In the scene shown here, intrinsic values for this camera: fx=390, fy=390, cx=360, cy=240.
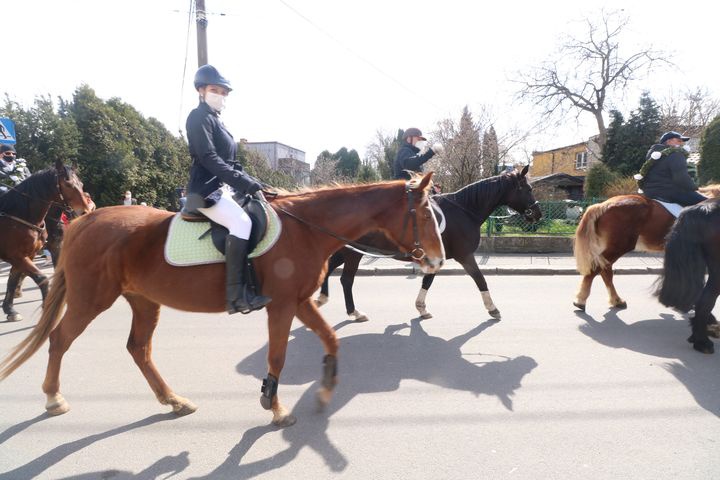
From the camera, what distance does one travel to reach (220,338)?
4656mm

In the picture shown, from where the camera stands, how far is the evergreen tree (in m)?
13.1

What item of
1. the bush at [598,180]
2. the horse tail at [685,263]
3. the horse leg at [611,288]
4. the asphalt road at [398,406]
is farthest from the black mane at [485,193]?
the bush at [598,180]

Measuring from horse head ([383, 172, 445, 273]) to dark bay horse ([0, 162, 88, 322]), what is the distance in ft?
17.3

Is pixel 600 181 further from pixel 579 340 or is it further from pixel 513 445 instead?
pixel 513 445

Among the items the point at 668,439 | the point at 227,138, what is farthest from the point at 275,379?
the point at 668,439

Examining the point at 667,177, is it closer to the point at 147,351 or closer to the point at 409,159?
the point at 409,159

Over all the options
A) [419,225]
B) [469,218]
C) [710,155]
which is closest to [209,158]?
[419,225]

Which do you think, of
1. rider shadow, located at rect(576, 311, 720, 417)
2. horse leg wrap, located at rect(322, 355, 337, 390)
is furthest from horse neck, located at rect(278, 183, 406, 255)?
rider shadow, located at rect(576, 311, 720, 417)

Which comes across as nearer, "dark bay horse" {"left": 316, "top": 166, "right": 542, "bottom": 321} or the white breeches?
the white breeches

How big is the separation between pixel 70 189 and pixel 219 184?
4201 mm

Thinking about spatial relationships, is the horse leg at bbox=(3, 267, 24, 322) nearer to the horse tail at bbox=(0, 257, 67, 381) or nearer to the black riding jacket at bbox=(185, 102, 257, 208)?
the horse tail at bbox=(0, 257, 67, 381)

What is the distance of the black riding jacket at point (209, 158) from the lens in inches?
109

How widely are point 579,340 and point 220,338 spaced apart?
4.15m

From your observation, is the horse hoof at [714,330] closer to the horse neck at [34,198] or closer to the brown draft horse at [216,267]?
the brown draft horse at [216,267]
